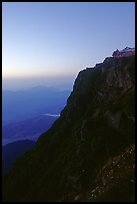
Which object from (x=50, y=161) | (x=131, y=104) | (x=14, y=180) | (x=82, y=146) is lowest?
(x=14, y=180)

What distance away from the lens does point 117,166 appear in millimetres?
39469

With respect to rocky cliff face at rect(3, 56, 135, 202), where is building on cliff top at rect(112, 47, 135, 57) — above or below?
above

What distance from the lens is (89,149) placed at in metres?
58.6

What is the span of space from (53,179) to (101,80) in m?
23.9

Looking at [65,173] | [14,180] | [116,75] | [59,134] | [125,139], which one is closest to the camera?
[125,139]

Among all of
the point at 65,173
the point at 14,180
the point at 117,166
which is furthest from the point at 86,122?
the point at 14,180

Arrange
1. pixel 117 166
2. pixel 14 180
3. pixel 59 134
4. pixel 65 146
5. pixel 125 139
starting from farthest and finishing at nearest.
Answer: pixel 14 180 < pixel 59 134 < pixel 65 146 < pixel 125 139 < pixel 117 166

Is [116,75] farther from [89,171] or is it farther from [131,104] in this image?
[89,171]

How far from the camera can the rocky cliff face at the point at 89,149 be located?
42.6m

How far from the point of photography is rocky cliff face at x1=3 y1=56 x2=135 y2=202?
140 ft

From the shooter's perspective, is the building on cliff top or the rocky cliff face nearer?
the rocky cliff face

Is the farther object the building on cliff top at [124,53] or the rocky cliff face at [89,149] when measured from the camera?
the building on cliff top at [124,53]

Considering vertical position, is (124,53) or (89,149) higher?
(124,53)

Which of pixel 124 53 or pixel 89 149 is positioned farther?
pixel 124 53
